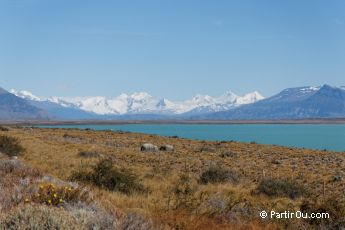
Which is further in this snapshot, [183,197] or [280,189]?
[280,189]

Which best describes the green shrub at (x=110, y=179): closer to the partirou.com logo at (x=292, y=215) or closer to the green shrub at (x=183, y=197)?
the green shrub at (x=183, y=197)

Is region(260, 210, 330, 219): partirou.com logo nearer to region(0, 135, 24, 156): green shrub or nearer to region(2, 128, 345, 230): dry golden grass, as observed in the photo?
region(2, 128, 345, 230): dry golden grass

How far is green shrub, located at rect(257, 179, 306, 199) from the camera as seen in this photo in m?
18.5

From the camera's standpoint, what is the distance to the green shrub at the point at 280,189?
18.5 m

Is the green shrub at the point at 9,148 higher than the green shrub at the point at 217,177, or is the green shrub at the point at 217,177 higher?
the green shrub at the point at 9,148

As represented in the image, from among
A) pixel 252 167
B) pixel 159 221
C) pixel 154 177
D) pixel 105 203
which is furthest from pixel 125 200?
pixel 252 167

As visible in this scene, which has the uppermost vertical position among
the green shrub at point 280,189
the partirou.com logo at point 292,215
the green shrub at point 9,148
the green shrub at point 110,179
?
the green shrub at point 9,148

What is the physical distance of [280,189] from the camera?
18.7 m

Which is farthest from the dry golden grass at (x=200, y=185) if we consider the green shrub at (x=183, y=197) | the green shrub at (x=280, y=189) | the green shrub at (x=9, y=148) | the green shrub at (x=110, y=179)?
the green shrub at (x=110, y=179)

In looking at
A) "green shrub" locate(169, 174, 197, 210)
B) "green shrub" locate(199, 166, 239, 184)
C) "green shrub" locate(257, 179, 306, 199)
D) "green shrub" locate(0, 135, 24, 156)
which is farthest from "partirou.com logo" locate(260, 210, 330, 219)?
"green shrub" locate(0, 135, 24, 156)

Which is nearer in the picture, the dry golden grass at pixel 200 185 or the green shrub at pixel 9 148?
the dry golden grass at pixel 200 185

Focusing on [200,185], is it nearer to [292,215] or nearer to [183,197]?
[183,197]

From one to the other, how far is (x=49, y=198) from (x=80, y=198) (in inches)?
32.6

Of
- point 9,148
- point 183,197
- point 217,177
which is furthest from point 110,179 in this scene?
point 9,148
